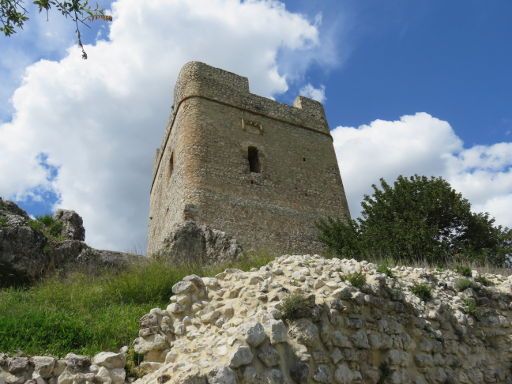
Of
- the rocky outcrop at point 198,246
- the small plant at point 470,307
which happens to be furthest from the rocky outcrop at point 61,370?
the rocky outcrop at point 198,246

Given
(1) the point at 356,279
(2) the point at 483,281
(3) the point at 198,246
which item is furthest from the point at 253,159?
(1) the point at 356,279

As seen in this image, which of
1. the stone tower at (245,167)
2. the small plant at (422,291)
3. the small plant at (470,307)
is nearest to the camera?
the small plant at (422,291)

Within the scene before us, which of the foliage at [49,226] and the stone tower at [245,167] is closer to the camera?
the foliage at [49,226]

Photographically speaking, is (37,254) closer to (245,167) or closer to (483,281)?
(245,167)

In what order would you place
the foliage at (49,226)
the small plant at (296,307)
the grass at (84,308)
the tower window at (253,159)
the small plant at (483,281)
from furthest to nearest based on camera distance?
the tower window at (253,159)
the foliage at (49,226)
the small plant at (483,281)
the grass at (84,308)
the small plant at (296,307)

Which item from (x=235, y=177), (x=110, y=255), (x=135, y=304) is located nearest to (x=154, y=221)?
(x=235, y=177)

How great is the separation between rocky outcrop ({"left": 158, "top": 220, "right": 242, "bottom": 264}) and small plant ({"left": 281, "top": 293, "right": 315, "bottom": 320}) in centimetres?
456

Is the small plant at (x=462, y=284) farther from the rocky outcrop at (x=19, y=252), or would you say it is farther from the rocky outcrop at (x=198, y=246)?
the rocky outcrop at (x=19, y=252)

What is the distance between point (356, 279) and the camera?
5.38 m

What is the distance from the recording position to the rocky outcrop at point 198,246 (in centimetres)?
939

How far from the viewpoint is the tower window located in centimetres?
1437

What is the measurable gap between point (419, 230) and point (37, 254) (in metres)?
8.07

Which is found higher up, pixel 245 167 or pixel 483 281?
pixel 245 167

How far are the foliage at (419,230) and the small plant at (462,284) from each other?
3.61m
